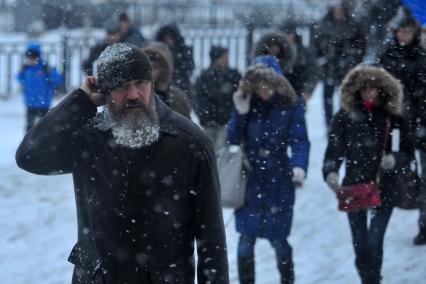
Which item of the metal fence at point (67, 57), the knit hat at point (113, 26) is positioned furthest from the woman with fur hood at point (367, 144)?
the metal fence at point (67, 57)

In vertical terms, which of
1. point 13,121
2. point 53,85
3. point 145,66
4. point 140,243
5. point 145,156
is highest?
point 145,66

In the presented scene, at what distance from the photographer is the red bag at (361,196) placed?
5.59 meters

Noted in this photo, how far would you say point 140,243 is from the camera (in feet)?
10.7

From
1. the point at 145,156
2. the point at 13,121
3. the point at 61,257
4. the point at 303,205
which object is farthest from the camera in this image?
the point at 13,121

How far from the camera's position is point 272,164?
5703 mm

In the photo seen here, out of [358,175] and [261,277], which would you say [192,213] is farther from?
[261,277]

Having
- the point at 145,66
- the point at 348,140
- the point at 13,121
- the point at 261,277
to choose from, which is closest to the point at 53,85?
the point at 13,121

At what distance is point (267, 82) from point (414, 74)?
1.88m

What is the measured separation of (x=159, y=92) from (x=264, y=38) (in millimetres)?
1642

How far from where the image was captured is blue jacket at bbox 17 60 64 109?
436 inches

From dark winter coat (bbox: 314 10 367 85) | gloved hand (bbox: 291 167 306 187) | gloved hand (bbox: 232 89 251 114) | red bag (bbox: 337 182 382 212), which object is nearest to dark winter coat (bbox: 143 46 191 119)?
gloved hand (bbox: 232 89 251 114)

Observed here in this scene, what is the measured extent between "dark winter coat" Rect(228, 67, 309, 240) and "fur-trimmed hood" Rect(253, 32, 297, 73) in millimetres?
1084

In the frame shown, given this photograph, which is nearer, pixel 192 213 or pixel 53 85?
pixel 192 213

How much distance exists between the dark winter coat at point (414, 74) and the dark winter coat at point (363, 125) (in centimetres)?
126
